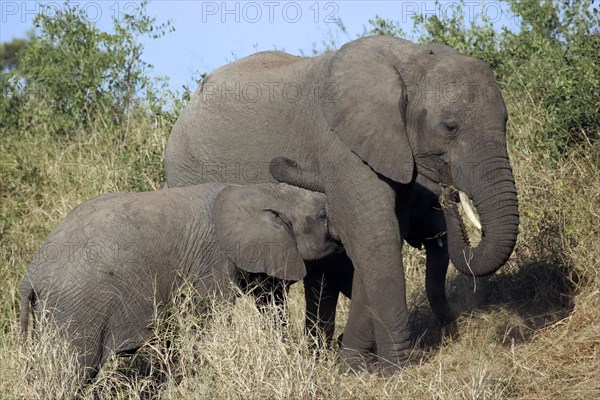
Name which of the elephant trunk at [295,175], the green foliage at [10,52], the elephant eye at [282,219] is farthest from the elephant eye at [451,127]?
the green foliage at [10,52]

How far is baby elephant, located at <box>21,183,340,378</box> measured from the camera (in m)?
7.22

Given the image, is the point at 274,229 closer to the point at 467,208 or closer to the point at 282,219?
the point at 282,219

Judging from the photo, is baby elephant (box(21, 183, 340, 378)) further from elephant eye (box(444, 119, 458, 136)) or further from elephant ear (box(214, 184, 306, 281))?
elephant eye (box(444, 119, 458, 136))

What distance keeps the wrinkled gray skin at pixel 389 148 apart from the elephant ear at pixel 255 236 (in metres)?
0.35

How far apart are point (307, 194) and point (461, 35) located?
3.76 meters

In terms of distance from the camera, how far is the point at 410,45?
7.88m

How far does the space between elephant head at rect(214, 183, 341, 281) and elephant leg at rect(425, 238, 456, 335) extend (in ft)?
2.44

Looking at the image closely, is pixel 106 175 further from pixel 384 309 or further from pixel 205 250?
pixel 384 309

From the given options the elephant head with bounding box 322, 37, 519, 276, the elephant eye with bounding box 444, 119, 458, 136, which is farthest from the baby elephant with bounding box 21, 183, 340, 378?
the elephant eye with bounding box 444, 119, 458, 136

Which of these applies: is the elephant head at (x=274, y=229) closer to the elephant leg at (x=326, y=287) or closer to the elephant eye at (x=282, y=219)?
the elephant eye at (x=282, y=219)

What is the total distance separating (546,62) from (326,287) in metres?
3.11

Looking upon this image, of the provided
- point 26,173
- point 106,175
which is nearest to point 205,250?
point 106,175

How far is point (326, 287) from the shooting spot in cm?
845

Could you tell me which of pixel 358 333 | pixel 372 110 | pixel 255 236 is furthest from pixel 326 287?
pixel 372 110
